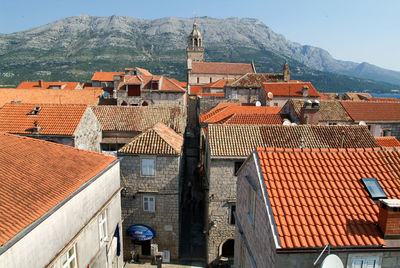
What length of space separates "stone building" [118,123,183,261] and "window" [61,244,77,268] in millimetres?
7218

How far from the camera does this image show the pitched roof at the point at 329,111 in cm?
2711

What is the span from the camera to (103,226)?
13.5m

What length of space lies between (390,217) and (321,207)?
1461 millimetres

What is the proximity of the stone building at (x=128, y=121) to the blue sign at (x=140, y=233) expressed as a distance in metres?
7.54

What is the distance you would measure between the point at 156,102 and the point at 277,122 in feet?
68.3

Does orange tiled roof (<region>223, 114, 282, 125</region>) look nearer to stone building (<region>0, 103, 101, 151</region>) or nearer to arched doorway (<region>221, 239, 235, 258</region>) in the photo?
arched doorway (<region>221, 239, 235, 258</region>)

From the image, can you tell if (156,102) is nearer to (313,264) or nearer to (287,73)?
(287,73)

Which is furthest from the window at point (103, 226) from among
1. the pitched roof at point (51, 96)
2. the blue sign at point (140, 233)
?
the pitched roof at point (51, 96)

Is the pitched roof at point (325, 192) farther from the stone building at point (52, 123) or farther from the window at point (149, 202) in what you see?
the stone building at point (52, 123)

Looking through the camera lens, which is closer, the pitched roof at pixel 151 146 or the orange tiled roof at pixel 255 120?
the pitched roof at pixel 151 146

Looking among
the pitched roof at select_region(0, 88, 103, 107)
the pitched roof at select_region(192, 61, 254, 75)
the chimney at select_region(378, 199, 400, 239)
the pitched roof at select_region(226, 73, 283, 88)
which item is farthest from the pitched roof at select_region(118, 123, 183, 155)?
the pitched roof at select_region(192, 61, 254, 75)

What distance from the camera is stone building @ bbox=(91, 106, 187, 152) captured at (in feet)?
76.9

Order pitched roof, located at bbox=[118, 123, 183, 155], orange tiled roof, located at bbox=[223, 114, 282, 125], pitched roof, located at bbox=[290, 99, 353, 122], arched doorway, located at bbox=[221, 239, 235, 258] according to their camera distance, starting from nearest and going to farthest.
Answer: pitched roof, located at bbox=[118, 123, 183, 155]
arched doorway, located at bbox=[221, 239, 235, 258]
orange tiled roof, located at bbox=[223, 114, 282, 125]
pitched roof, located at bbox=[290, 99, 353, 122]

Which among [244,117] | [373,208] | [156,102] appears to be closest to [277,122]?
→ [244,117]
